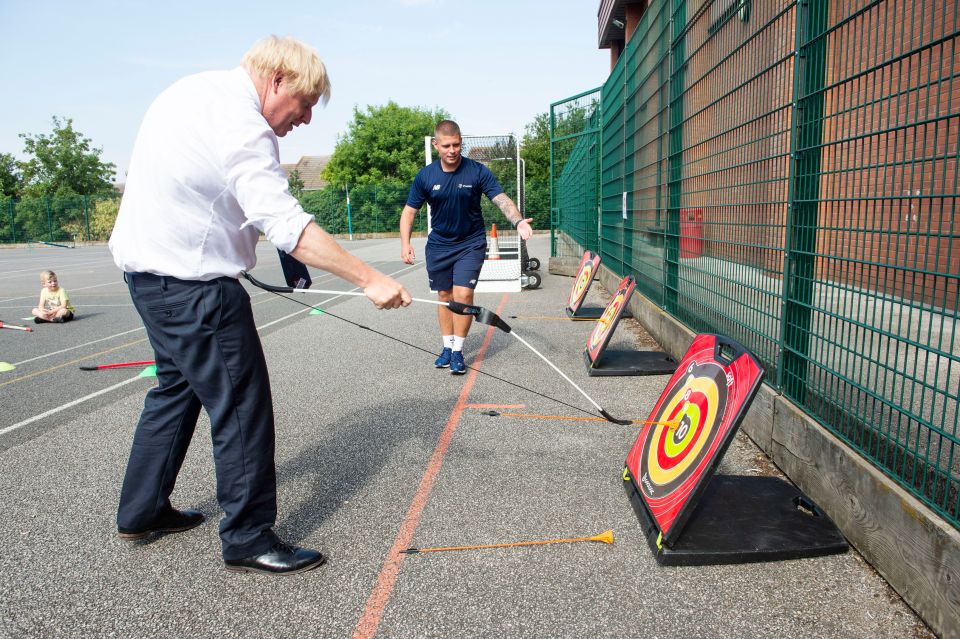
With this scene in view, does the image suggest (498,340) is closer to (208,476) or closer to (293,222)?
(208,476)

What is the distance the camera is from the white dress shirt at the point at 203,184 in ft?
7.31

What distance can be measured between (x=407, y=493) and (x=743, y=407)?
169 cm

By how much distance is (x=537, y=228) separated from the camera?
37562 millimetres

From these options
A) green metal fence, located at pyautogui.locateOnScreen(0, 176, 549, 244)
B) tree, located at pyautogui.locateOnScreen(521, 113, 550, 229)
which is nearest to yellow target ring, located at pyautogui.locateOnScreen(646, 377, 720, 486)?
tree, located at pyautogui.locateOnScreen(521, 113, 550, 229)

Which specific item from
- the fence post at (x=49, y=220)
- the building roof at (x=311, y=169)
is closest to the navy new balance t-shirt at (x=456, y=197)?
the fence post at (x=49, y=220)

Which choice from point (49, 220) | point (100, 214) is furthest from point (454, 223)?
point (49, 220)

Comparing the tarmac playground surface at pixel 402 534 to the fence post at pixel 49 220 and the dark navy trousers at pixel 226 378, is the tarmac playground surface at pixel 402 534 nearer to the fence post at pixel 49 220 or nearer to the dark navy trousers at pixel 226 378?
the dark navy trousers at pixel 226 378

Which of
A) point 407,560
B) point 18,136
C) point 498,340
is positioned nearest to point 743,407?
point 407,560

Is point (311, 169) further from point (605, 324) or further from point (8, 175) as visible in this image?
point (605, 324)

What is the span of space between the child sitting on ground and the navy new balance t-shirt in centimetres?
637

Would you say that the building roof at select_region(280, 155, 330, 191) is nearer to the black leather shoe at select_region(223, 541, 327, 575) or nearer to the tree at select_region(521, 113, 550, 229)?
the tree at select_region(521, 113, 550, 229)

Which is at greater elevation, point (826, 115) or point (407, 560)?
point (826, 115)

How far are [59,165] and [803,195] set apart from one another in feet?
187

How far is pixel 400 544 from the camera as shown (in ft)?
8.98
